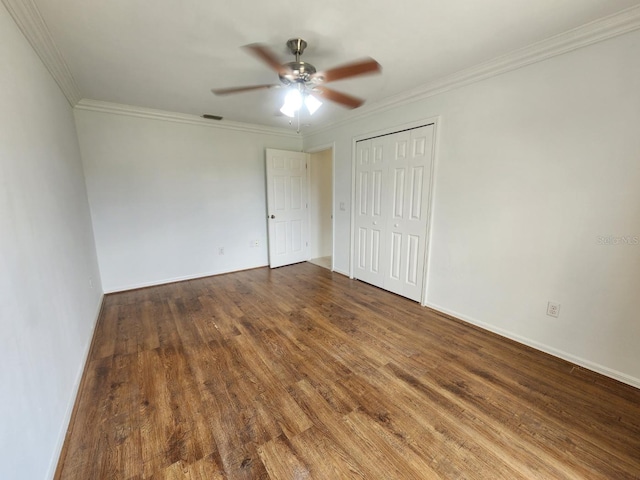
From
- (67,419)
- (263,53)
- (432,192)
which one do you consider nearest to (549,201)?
(432,192)

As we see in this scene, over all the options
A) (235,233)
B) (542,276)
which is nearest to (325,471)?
(542,276)

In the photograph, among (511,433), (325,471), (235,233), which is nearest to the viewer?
(325,471)

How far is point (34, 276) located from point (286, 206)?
3.34 metres

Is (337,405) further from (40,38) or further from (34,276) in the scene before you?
(40,38)

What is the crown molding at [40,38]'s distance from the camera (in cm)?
145

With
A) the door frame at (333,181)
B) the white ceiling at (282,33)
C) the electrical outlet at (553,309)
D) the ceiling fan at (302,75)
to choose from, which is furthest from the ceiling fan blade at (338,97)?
the electrical outlet at (553,309)

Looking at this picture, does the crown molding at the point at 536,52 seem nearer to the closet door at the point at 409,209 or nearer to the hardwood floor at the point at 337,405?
the closet door at the point at 409,209

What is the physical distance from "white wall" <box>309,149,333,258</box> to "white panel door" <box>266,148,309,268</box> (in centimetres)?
22

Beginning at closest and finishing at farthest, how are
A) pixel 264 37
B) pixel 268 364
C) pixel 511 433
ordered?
pixel 511 433
pixel 264 37
pixel 268 364

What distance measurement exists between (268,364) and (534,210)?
2.40m

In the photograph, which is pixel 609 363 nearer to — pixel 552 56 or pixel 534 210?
pixel 534 210

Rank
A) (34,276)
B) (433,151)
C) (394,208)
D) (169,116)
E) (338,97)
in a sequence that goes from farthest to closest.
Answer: (169,116) < (394,208) < (433,151) < (338,97) < (34,276)

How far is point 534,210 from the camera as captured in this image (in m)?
2.08

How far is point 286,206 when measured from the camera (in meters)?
4.48
